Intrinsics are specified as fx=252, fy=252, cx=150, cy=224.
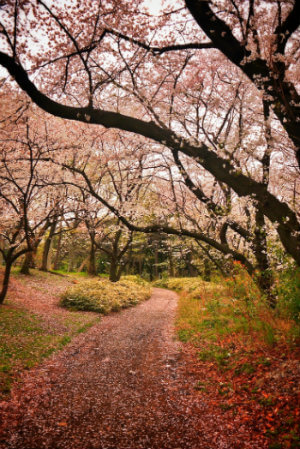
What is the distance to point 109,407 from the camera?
12.5ft

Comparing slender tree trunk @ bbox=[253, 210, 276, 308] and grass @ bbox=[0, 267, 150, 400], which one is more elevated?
slender tree trunk @ bbox=[253, 210, 276, 308]

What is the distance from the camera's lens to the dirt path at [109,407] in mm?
3047

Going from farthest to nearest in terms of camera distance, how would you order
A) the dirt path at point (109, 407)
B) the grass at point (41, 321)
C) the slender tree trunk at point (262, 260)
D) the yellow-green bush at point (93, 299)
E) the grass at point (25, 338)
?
the yellow-green bush at point (93, 299) < the slender tree trunk at point (262, 260) < the grass at point (41, 321) < the grass at point (25, 338) < the dirt path at point (109, 407)

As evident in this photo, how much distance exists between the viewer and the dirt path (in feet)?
10.00

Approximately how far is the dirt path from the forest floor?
0.01m

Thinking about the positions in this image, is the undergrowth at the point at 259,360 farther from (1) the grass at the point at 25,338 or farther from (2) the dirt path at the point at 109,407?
(1) the grass at the point at 25,338

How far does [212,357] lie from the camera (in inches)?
220

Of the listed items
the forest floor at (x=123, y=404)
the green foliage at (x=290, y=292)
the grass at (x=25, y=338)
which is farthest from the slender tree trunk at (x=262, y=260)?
the grass at (x=25, y=338)

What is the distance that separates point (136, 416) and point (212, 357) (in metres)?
2.53

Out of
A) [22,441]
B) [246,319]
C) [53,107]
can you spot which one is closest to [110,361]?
[22,441]

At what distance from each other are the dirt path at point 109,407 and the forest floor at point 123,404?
0.01m

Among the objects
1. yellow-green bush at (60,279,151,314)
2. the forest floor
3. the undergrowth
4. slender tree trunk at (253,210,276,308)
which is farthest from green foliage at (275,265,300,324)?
yellow-green bush at (60,279,151,314)

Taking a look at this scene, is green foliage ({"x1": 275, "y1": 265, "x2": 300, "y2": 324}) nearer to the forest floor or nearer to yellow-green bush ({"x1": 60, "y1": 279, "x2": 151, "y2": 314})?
the forest floor

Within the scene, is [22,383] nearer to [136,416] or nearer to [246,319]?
[136,416]
